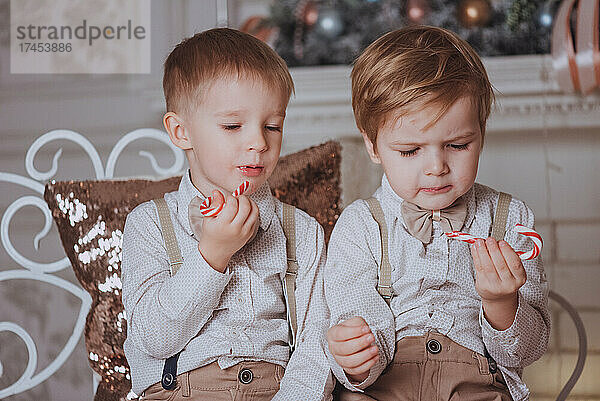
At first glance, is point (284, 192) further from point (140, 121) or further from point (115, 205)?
point (140, 121)

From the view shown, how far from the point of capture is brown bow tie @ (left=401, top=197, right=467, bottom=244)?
1240 millimetres

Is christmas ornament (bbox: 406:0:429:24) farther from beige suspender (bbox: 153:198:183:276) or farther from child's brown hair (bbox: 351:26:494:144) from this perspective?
Result: beige suspender (bbox: 153:198:183:276)

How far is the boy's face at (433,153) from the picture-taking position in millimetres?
1158

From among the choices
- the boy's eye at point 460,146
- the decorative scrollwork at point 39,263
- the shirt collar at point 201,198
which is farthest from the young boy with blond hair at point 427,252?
the decorative scrollwork at point 39,263

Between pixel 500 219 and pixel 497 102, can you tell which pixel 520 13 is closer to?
pixel 497 102

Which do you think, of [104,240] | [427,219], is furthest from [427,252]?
[104,240]

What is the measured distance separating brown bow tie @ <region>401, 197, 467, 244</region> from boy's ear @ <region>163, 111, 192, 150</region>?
388 millimetres

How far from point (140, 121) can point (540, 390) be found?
1.37 metres

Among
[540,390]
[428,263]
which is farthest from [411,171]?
[540,390]

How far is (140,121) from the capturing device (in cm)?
207

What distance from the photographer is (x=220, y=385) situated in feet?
3.91

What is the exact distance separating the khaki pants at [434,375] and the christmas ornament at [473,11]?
1208 millimetres

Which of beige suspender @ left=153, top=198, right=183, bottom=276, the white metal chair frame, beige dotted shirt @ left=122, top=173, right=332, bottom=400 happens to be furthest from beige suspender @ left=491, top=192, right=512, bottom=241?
the white metal chair frame

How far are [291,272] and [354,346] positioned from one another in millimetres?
247
